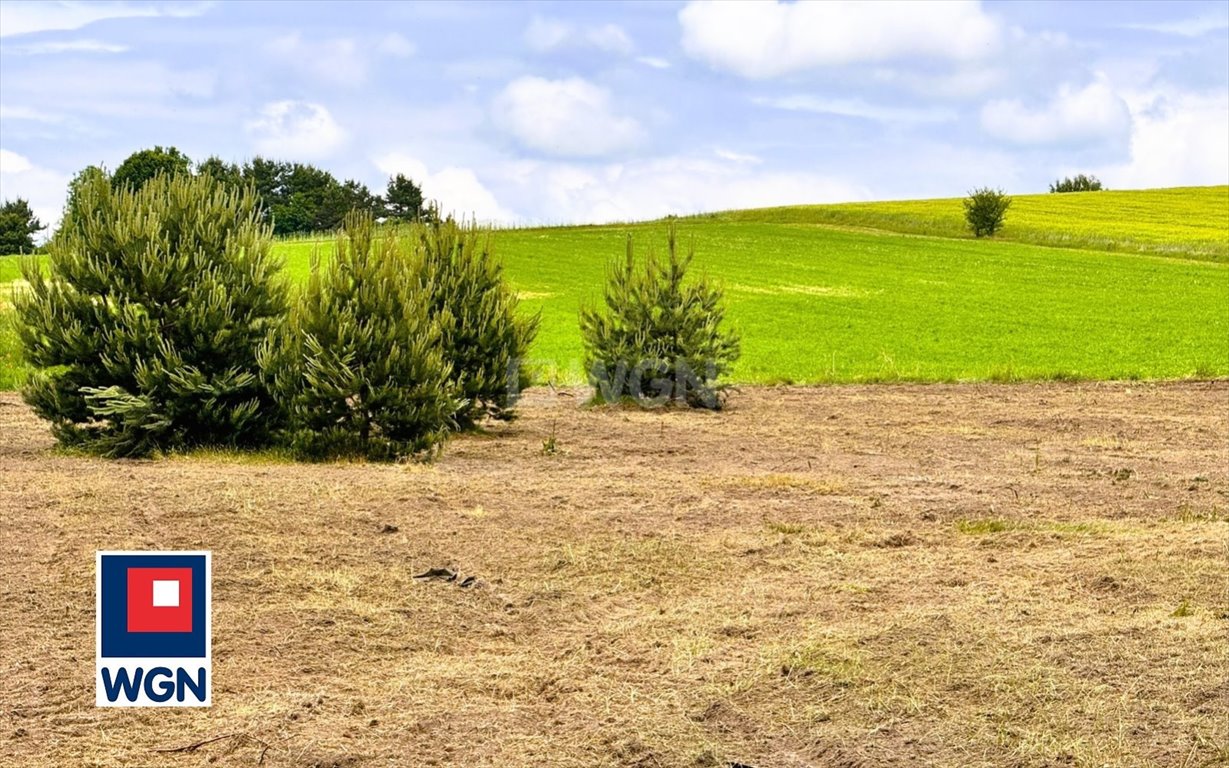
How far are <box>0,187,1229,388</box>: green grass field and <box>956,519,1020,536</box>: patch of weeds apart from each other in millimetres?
7946

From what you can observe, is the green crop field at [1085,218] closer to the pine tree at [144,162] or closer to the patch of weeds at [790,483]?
the pine tree at [144,162]

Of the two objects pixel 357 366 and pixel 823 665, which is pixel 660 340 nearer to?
pixel 357 366

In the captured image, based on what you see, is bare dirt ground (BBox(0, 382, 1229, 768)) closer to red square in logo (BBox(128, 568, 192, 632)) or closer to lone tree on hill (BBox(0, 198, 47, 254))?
red square in logo (BBox(128, 568, 192, 632))

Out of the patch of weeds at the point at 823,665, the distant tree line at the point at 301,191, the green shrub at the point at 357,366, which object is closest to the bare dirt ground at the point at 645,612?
the patch of weeds at the point at 823,665

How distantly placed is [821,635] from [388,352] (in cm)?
871

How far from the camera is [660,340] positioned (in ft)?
76.4

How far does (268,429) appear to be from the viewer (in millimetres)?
16656

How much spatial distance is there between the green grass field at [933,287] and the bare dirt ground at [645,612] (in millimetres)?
5151

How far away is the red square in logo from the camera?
7.44 meters

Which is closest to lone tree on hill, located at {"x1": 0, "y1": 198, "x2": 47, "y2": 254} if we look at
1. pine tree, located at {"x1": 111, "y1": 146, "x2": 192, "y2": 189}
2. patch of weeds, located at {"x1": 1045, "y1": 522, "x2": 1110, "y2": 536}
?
pine tree, located at {"x1": 111, "y1": 146, "x2": 192, "y2": 189}

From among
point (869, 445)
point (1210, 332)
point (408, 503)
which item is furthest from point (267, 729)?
point (1210, 332)

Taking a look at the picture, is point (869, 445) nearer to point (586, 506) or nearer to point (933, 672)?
point (586, 506)

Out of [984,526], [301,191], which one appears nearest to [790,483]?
[984,526]

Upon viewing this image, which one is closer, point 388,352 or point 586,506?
point 586,506
